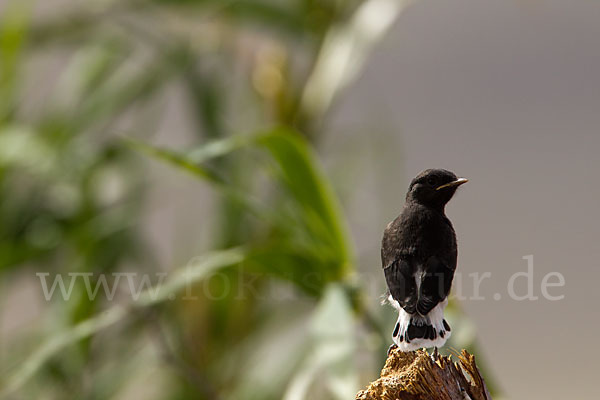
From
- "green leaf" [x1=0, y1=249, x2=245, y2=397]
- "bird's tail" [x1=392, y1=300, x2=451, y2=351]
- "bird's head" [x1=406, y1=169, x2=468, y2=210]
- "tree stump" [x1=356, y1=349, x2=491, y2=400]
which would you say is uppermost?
"bird's head" [x1=406, y1=169, x2=468, y2=210]

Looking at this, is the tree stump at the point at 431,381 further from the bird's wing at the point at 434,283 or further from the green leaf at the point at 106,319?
the green leaf at the point at 106,319

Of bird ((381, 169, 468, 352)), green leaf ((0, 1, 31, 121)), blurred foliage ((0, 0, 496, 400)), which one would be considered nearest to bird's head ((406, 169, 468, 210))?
bird ((381, 169, 468, 352))

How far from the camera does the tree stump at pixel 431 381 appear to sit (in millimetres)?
213

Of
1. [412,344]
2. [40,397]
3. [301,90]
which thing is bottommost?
[40,397]

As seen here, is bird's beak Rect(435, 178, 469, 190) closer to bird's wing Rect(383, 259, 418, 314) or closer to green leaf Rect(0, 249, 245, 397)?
bird's wing Rect(383, 259, 418, 314)

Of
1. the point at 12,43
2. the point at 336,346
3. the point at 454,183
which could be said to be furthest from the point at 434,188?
the point at 12,43

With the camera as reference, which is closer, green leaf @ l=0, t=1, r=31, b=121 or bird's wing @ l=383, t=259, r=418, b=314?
bird's wing @ l=383, t=259, r=418, b=314

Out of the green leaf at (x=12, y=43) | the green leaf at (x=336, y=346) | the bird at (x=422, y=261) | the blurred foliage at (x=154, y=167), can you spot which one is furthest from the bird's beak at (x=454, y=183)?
the green leaf at (x=12, y=43)

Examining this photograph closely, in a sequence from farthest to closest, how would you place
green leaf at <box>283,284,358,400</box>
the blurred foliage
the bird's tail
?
the blurred foliage → green leaf at <box>283,284,358,400</box> → the bird's tail

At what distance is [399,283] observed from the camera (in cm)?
20

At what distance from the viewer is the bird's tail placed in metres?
0.20

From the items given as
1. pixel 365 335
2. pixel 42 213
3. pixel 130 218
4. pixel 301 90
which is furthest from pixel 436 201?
pixel 42 213

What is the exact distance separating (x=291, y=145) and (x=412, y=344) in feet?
1.08

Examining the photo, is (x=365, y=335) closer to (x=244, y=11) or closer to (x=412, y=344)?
(x=412, y=344)
